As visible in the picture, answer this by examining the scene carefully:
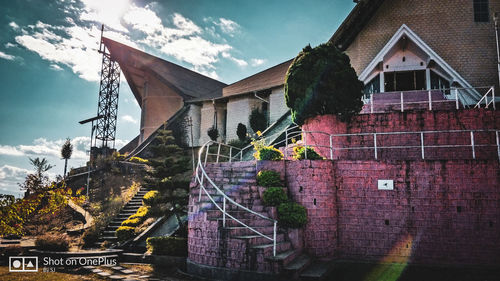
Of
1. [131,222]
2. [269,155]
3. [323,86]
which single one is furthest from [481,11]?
[131,222]

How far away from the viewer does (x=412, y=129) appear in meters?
12.6

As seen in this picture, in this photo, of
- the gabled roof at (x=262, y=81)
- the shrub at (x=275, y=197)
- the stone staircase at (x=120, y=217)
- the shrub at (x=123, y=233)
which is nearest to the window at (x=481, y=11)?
the gabled roof at (x=262, y=81)

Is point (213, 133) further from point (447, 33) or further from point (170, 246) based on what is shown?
point (447, 33)

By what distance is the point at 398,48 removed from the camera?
17531 mm

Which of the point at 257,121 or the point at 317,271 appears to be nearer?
the point at 317,271

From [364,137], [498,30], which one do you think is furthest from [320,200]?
[498,30]

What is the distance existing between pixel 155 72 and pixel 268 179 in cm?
2622

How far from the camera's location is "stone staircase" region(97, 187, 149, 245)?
1443 cm

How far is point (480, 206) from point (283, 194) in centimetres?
555

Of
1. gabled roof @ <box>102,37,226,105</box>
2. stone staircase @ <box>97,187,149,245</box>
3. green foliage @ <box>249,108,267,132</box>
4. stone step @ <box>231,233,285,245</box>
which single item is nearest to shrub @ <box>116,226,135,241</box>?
stone staircase @ <box>97,187,149,245</box>

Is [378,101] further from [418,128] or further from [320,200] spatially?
[320,200]

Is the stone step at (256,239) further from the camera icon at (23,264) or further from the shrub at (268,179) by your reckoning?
the camera icon at (23,264)

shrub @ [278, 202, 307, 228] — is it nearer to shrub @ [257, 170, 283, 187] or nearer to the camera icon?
shrub @ [257, 170, 283, 187]

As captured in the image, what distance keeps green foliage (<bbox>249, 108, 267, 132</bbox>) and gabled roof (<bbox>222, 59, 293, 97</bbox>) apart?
2.02 m
